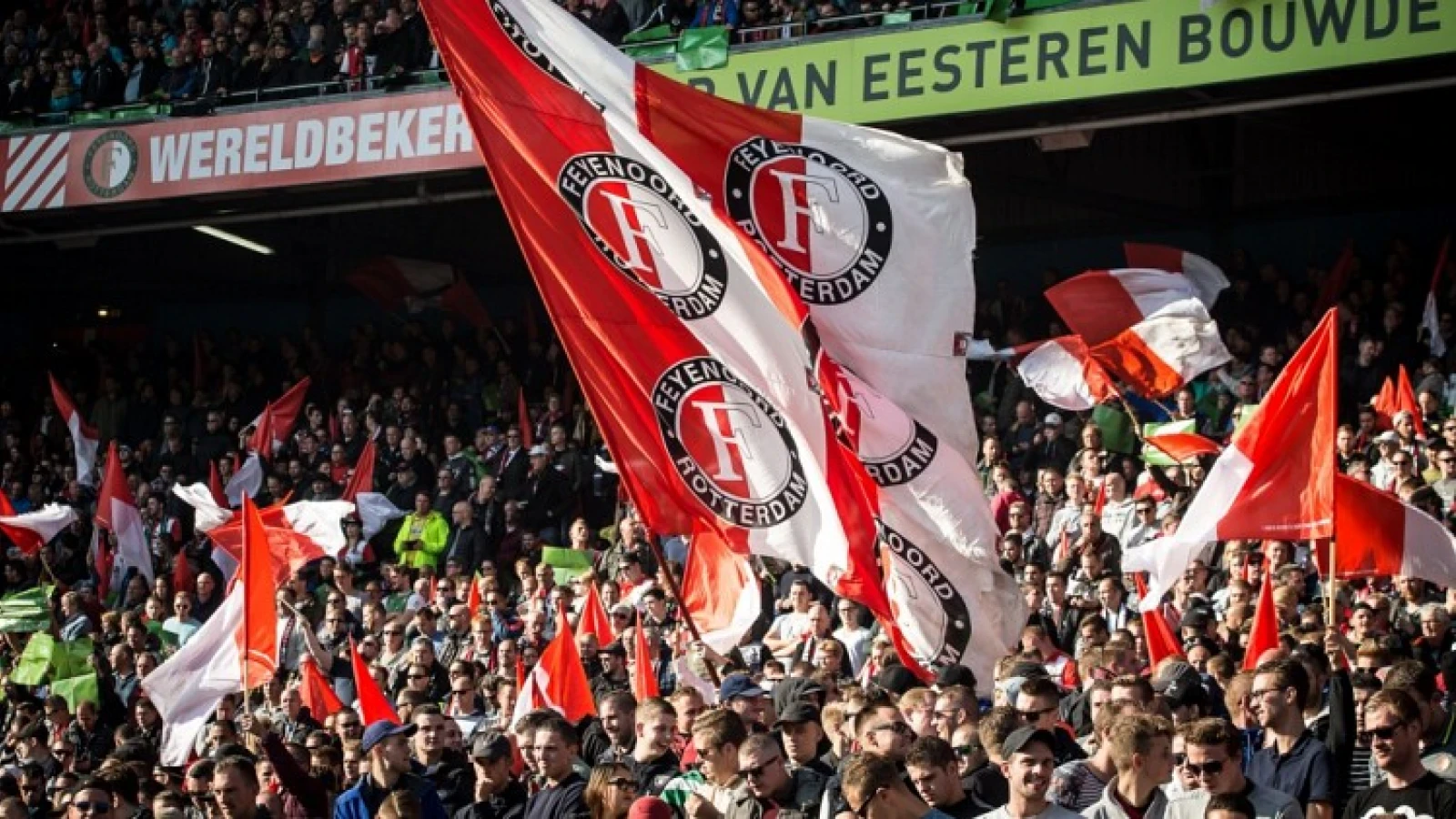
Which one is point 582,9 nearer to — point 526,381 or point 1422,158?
point 526,381

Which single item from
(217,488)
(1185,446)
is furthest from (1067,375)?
(217,488)

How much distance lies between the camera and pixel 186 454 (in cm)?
2331

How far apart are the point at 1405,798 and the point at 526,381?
16191mm

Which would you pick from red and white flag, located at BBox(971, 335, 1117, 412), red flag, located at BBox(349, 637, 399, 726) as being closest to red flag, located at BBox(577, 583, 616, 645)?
red flag, located at BBox(349, 637, 399, 726)

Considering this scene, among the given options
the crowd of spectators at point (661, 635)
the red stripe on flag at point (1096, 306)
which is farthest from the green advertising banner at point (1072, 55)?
the crowd of spectators at point (661, 635)

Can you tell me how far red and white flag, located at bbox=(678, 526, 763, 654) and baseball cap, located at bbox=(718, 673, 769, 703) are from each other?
0.83 m

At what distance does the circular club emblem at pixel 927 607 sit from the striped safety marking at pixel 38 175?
15304mm

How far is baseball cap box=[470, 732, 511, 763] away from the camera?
29.2ft

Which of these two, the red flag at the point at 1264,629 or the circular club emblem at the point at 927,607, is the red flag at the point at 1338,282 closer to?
the red flag at the point at 1264,629

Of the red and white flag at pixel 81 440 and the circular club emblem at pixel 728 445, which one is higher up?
the red and white flag at pixel 81 440

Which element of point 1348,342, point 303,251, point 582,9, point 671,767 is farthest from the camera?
point 303,251

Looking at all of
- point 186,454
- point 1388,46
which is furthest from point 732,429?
point 186,454

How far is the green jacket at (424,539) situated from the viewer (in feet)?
61.9

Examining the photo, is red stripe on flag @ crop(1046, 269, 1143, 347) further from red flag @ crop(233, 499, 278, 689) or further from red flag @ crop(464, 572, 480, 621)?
red flag @ crop(233, 499, 278, 689)
